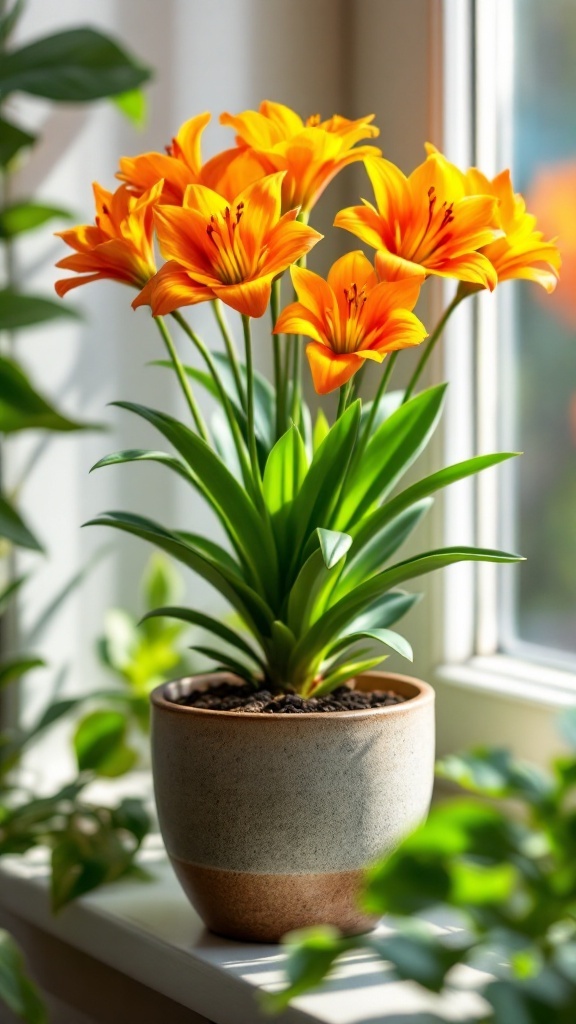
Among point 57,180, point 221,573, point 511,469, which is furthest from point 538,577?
point 57,180

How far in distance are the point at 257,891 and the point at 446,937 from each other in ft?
0.48

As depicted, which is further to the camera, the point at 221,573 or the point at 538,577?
the point at 538,577

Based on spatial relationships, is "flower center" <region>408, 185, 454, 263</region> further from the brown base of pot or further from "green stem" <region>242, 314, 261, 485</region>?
the brown base of pot

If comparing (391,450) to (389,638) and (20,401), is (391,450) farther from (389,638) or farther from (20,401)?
(20,401)

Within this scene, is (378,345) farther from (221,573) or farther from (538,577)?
(538,577)

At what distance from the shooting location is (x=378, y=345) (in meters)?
0.68

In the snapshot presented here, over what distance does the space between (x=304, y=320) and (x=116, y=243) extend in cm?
14

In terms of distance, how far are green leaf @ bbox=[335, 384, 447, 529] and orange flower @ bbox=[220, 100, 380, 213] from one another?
0.16 metres

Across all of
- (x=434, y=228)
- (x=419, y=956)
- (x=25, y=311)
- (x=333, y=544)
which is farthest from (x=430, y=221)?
(x=419, y=956)

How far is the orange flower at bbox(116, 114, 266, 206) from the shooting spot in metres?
0.76

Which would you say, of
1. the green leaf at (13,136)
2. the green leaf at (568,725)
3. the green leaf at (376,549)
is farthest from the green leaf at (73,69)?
the green leaf at (568,725)

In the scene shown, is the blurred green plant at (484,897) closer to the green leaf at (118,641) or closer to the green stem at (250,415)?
the green stem at (250,415)

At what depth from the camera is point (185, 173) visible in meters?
0.77

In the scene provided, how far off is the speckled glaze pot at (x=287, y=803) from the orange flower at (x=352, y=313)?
226mm
